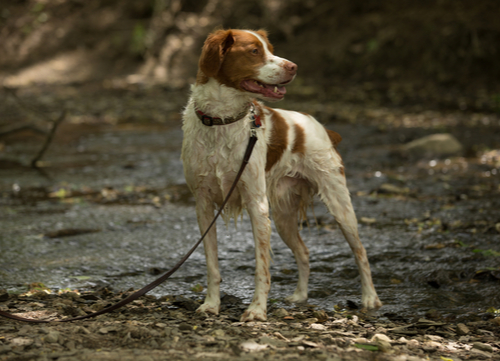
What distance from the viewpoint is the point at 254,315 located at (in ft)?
12.5

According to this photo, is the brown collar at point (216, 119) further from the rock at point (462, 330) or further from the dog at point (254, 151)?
the rock at point (462, 330)

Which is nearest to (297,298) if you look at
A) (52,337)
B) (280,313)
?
(280,313)

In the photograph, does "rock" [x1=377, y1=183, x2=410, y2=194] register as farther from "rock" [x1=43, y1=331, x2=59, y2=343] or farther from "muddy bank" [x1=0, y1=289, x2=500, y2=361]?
"rock" [x1=43, y1=331, x2=59, y2=343]

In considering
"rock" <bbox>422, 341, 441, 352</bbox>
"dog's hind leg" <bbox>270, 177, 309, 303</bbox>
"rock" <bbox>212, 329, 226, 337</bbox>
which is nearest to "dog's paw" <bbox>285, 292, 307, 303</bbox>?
"dog's hind leg" <bbox>270, 177, 309, 303</bbox>

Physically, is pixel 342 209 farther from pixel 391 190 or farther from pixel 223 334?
pixel 391 190

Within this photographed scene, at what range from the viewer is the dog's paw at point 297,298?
14.5 ft

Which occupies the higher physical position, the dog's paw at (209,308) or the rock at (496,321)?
the rock at (496,321)

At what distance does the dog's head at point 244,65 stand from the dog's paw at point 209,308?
1.55 metres

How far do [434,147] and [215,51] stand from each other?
24.2 feet

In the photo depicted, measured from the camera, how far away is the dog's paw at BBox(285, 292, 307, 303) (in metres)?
4.42

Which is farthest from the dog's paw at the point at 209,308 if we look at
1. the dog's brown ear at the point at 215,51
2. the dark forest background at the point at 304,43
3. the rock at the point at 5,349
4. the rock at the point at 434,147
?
the dark forest background at the point at 304,43

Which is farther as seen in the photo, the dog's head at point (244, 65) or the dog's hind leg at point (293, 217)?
the dog's hind leg at point (293, 217)

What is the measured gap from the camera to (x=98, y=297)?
4.26m

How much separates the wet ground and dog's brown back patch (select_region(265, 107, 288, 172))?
1093mm
